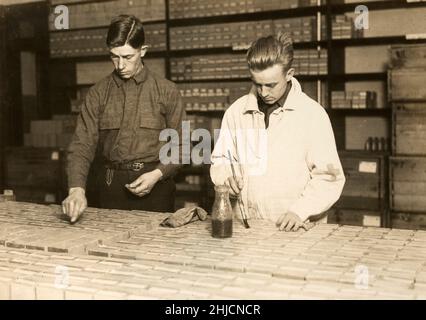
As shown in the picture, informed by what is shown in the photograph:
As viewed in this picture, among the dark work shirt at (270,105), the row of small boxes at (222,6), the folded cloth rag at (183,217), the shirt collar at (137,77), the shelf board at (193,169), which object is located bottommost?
the shelf board at (193,169)

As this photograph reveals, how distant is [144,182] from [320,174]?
96cm

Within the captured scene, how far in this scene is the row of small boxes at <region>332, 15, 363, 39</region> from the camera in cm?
567

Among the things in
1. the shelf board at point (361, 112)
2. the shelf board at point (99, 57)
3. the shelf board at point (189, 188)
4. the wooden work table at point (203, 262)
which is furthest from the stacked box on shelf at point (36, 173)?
the wooden work table at point (203, 262)

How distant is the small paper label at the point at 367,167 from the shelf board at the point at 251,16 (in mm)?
1563

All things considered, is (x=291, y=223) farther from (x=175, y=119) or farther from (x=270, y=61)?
(x=175, y=119)

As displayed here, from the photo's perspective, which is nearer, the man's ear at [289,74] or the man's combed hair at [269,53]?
the man's combed hair at [269,53]

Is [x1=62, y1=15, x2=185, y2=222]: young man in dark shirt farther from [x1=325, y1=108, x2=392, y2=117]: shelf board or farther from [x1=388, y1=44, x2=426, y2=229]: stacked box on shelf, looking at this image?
[x1=325, y1=108, x2=392, y2=117]: shelf board


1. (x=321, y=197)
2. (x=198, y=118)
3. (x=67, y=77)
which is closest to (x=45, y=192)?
(x=67, y=77)

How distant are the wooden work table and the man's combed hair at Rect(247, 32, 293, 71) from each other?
2.30ft

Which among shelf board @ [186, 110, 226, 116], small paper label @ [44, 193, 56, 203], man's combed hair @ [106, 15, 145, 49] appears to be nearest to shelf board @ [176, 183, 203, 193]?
shelf board @ [186, 110, 226, 116]

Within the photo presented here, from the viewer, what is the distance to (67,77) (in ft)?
24.5

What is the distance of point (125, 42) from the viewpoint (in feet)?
10.2

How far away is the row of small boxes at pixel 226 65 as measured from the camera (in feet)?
18.9

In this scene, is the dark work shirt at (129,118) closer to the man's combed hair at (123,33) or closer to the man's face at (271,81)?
the man's combed hair at (123,33)
